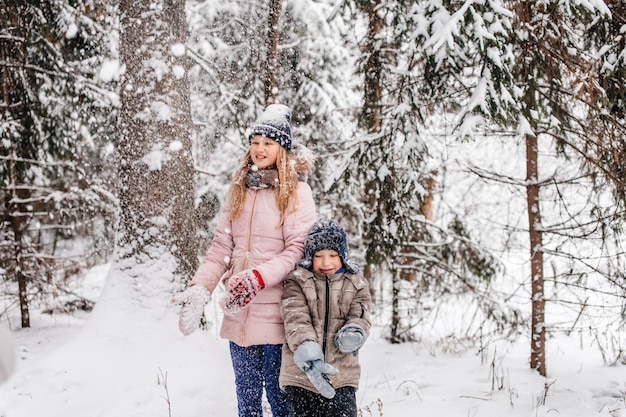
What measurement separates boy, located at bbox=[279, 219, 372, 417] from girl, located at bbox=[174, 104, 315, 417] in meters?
0.15

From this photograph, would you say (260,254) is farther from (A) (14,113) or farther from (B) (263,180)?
(A) (14,113)

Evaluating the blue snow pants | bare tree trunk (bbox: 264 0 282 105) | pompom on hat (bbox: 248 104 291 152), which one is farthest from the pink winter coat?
bare tree trunk (bbox: 264 0 282 105)

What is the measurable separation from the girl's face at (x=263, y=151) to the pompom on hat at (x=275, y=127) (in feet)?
0.11

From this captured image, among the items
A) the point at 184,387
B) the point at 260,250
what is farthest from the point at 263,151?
the point at 184,387

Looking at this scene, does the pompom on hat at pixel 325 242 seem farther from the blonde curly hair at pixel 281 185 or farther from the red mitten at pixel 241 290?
the red mitten at pixel 241 290

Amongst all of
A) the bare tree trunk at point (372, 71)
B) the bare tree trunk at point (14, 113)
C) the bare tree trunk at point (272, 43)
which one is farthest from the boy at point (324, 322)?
the bare tree trunk at point (14, 113)

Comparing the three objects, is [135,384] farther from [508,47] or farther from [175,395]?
[508,47]

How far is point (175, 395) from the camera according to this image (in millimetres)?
3727

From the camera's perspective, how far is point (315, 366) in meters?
2.63

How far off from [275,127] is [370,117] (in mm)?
3155

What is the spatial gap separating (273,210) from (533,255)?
3294mm

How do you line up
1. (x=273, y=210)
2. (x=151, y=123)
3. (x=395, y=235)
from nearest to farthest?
(x=273, y=210), (x=151, y=123), (x=395, y=235)

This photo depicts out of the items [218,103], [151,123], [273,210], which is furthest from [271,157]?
[218,103]

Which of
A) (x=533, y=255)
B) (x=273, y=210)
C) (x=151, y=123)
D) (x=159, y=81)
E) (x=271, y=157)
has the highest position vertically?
(x=159, y=81)
